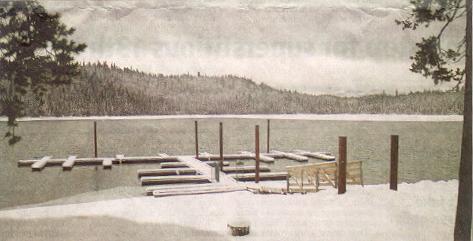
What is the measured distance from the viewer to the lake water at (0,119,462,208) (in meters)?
3.50

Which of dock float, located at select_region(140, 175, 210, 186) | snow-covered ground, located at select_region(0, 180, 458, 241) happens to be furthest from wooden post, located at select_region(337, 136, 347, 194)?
dock float, located at select_region(140, 175, 210, 186)

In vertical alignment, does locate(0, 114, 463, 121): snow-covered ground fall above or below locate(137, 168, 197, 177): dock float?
above

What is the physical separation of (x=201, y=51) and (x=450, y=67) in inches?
76.6

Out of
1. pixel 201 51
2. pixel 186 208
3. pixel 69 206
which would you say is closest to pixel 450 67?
pixel 201 51

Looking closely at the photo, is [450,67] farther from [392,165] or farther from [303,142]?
[303,142]

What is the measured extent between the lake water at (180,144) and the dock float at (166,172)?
0.09 meters

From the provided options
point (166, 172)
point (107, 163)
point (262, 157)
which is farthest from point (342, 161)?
point (107, 163)

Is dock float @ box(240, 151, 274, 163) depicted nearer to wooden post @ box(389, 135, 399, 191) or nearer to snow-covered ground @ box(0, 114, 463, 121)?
snow-covered ground @ box(0, 114, 463, 121)

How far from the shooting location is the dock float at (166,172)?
162 inches

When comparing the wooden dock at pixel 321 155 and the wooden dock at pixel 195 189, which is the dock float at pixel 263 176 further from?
the wooden dock at pixel 321 155

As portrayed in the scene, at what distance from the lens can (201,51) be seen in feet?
11.8

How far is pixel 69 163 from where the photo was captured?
3631 mm

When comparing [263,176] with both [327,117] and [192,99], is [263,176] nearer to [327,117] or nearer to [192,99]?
[327,117]

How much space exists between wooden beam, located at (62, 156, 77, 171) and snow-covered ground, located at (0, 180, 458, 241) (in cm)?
28
